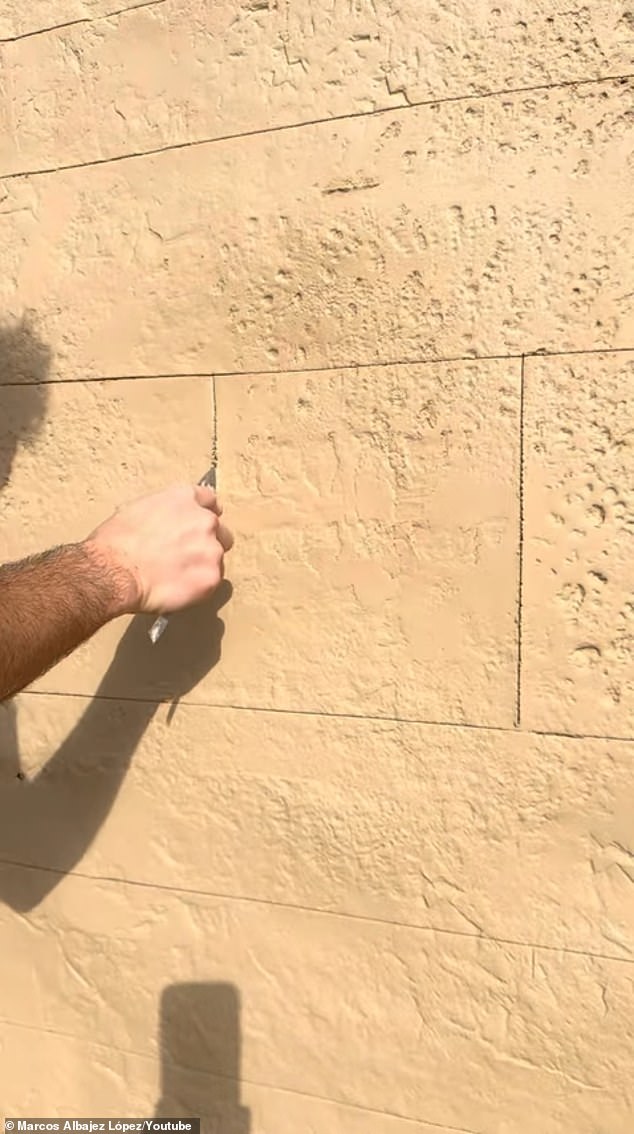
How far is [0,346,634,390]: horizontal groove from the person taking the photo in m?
1.48

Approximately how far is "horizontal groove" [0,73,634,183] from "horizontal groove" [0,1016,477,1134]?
1.93 meters

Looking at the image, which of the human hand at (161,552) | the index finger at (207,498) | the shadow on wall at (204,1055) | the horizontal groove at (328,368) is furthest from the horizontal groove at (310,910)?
the horizontal groove at (328,368)

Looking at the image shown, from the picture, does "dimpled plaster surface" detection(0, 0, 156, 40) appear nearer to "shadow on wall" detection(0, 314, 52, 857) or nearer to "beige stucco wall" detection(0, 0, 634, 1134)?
"beige stucco wall" detection(0, 0, 634, 1134)

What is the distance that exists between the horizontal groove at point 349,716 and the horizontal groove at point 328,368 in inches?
26.1

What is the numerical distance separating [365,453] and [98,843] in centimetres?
106

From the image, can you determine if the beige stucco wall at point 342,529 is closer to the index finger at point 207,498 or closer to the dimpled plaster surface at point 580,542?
the dimpled plaster surface at point 580,542

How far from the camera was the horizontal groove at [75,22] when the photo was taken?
167cm

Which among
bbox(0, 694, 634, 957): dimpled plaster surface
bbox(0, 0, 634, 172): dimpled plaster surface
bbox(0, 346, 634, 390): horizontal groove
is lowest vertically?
bbox(0, 694, 634, 957): dimpled plaster surface

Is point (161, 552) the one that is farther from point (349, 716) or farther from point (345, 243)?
point (345, 243)

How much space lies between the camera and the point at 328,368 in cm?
161

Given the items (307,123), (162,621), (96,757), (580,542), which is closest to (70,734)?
(96,757)

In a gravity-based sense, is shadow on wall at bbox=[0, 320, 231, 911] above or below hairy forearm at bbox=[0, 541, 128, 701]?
below

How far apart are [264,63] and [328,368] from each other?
1.92 ft

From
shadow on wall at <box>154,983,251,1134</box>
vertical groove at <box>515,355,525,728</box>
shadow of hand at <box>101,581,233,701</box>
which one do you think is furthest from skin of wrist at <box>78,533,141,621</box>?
shadow on wall at <box>154,983,251,1134</box>
